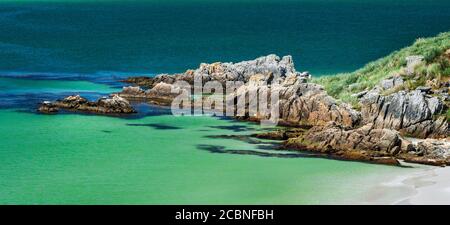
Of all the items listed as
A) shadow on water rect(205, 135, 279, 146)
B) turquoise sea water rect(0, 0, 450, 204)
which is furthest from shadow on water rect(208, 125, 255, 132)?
shadow on water rect(205, 135, 279, 146)

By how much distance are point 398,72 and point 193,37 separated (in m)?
63.9

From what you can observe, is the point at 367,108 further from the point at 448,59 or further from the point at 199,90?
the point at 199,90

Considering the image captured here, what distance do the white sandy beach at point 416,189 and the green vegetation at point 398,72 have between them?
42.5 feet

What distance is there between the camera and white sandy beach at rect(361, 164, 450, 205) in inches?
1272

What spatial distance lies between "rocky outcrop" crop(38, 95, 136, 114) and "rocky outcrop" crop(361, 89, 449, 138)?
1489 centimetres

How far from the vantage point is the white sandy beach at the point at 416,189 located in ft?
106

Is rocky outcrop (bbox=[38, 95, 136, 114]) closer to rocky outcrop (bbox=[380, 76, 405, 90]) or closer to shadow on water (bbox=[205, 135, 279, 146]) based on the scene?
shadow on water (bbox=[205, 135, 279, 146])

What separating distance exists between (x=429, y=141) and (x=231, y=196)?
11.5m

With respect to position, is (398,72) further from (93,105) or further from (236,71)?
(93,105)

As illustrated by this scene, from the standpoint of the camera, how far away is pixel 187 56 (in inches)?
3585

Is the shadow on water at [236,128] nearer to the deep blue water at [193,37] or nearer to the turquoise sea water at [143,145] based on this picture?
the turquoise sea water at [143,145]

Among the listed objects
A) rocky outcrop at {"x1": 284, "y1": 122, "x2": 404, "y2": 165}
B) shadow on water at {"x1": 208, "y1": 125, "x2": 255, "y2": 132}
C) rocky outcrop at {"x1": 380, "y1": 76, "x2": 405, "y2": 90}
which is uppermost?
rocky outcrop at {"x1": 380, "y1": 76, "x2": 405, "y2": 90}

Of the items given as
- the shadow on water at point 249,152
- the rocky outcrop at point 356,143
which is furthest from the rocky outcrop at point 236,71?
the rocky outcrop at point 356,143

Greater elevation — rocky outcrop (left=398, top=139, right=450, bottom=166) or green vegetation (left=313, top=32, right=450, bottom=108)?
green vegetation (left=313, top=32, right=450, bottom=108)
